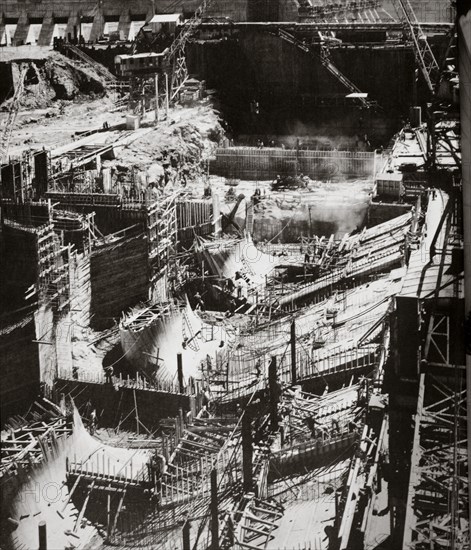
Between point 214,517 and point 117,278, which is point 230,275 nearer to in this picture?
point 117,278

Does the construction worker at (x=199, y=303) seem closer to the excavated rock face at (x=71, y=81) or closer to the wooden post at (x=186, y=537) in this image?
the excavated rock face at (x=71, y=81)

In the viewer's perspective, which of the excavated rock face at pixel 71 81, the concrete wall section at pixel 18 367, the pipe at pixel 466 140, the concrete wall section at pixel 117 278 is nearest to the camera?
the pipe at pixel 466 140

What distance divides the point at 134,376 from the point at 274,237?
3.91 meters

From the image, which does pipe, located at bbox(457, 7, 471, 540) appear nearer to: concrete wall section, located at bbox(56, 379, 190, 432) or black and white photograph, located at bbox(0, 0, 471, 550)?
black and white photograph, located at bbox(0, 0, 471, 550)

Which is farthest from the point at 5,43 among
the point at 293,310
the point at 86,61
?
the point at 293,310

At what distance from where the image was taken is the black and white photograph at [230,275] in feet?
34.3

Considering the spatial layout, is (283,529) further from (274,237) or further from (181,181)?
(181,181)

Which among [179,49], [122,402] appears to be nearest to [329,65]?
[179,49]

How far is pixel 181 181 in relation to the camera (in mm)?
15859

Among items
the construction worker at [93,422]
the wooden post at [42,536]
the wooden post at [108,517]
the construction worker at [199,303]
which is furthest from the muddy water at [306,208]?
the wooden post at [42,536]

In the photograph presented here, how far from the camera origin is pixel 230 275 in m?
14.3

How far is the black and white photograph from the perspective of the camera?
34.3 feet

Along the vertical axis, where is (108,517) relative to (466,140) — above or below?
below

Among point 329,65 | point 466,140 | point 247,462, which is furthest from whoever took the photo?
point 329,65
